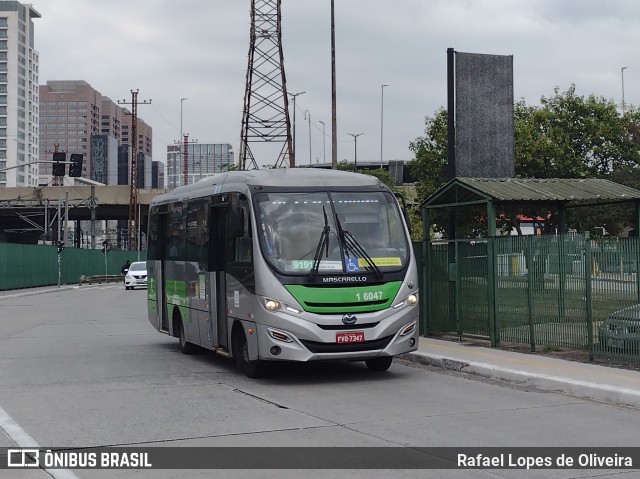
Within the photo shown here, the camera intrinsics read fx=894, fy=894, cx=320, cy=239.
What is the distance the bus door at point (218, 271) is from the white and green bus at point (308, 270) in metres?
0.02

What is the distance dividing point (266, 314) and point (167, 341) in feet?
27.2

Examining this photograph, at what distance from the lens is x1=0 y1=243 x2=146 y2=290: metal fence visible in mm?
51969

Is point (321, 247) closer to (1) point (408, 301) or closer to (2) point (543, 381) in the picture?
(1) point (408, 301)

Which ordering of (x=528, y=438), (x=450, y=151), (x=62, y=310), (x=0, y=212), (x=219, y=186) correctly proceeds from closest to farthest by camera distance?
(x=528, y=438)
(x=219, y=186)
(x=450, y=151)
(x=62, y=310)
(x=0, y=212)

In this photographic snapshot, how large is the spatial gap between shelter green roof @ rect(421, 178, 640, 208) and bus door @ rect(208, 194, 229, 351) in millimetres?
4734

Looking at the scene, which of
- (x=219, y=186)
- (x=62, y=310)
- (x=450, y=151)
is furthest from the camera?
(x=62, y=310)

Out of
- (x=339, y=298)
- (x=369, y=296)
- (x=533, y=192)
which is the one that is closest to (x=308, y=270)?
(x=339, y=298)

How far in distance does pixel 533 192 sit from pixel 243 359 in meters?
6.54

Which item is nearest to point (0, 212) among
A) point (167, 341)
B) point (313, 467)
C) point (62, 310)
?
point (62, 310)

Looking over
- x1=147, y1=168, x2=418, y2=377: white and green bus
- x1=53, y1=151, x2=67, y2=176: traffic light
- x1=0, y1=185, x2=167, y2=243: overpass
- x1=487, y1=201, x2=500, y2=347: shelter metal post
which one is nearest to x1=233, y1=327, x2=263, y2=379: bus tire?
x1=147, y1=168, x2=418, y2=377: white and green bus

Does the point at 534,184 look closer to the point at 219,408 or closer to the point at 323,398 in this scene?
the point at 323,398

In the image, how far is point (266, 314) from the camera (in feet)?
40.4

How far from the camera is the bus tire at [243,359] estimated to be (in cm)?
1307

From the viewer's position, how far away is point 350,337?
12.4 m
